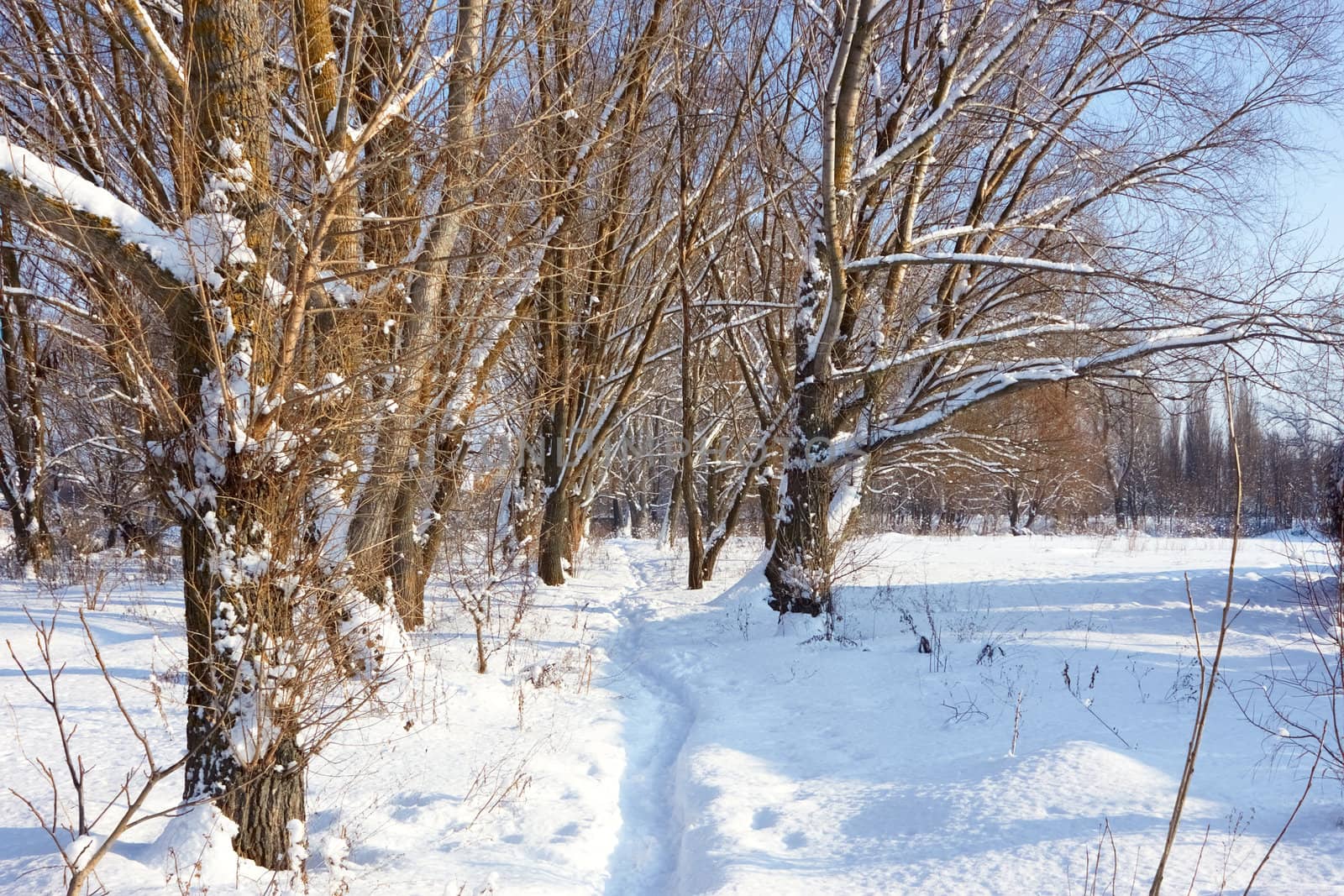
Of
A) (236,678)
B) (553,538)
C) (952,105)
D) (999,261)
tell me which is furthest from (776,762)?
(553,538)

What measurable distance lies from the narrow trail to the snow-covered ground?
2 cm

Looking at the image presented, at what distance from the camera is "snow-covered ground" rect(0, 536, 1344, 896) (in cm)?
322

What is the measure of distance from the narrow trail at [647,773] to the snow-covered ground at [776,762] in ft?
0.07

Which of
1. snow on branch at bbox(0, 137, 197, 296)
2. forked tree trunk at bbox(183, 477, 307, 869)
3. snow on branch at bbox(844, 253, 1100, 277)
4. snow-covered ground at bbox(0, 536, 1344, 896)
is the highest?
snow on branch at bbox(844, 253, 1100, 277)

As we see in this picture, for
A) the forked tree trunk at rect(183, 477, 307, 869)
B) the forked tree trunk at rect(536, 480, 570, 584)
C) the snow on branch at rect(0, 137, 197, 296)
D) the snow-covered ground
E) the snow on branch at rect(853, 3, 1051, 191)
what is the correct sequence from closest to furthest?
the snow on branch at rect(0, 137, 197, 296) < the forked tree trunk at rect(183, 477, 307, 869) < the snow-covered ground < the snow on branch at rect(853, 3, 1051, 191) < the forked tree trunk at rect(536, 480, 570, 584)

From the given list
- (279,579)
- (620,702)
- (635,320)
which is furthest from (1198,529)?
(279,579)

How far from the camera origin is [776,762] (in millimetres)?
4789

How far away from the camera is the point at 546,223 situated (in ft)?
31.1

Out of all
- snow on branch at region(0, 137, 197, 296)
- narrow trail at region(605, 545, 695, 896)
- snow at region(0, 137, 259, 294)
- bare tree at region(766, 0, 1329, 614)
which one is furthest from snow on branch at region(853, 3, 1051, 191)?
snow on branch at region(0, 137, 197, 296)

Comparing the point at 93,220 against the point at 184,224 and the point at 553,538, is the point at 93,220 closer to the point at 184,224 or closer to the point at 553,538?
the point at 184,224

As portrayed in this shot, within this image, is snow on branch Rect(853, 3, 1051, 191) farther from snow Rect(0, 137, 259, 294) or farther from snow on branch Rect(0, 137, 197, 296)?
snow on branch Rect(0, 137, 197, 296)

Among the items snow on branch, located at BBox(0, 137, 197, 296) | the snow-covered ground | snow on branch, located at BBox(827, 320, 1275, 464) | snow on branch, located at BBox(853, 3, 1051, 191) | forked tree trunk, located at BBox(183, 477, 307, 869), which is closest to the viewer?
snow on branch, located at BBox(0, 137, 197, 296)

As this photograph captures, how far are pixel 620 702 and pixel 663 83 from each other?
25.6ft

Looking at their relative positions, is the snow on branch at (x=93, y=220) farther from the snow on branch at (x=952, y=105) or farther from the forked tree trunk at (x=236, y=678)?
the snow on branch at (x=952, y=105)
